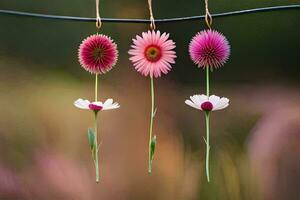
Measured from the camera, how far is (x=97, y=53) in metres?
1.57

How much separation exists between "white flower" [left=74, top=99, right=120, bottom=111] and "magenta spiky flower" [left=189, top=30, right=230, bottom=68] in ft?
1.05

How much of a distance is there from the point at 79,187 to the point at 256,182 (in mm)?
602

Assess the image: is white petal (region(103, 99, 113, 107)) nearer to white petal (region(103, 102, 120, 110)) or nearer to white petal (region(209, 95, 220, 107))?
white petal (region(103, 102, 120, 110))

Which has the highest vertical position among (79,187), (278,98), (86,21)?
(86,21)

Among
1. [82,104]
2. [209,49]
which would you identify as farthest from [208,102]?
[82,104]

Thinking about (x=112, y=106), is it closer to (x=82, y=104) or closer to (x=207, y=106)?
(x=82, y=104)

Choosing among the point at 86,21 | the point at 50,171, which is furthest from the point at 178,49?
the point at 50,171

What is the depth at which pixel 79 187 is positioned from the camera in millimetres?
1590

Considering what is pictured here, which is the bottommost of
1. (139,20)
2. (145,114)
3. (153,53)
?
(145,114)

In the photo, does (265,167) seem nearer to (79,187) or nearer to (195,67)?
(195,67)

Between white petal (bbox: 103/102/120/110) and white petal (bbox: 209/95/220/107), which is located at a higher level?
white petal (bbox: 209/95/220/107)

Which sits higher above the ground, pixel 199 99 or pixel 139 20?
pixel 139 20

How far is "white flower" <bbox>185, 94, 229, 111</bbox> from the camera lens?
1.56m

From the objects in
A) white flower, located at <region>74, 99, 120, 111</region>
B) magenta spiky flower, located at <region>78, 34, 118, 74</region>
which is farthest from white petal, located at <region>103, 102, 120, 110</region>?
magenta spiky flower, located at <region>78, 34, 118, 74</region>
